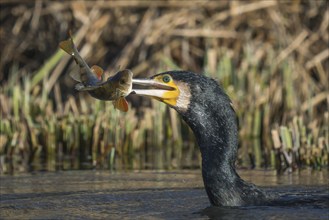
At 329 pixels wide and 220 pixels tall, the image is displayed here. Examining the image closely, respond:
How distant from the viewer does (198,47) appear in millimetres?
13414

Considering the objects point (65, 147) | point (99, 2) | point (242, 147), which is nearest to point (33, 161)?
point (65, 147)

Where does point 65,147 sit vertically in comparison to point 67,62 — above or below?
below

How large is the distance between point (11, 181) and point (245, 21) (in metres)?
6.20

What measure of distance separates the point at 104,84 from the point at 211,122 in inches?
31.0

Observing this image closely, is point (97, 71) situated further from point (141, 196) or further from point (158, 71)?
point (158, 71)

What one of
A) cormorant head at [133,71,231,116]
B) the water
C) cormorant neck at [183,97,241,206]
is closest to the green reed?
the water

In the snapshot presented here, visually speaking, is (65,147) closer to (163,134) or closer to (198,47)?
(163,134)

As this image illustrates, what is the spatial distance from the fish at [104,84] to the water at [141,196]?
2.58ft

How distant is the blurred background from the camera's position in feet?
31.6

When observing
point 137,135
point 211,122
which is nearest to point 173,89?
point 211,122

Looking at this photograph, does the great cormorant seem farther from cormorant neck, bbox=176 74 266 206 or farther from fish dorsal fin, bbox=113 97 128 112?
fish dorsal fin, bbox=113 97 128 112

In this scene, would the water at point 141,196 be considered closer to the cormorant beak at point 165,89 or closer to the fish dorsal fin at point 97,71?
the cormorant beak at point 165,89

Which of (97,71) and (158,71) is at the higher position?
(158,71)

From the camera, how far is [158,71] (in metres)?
11.8
